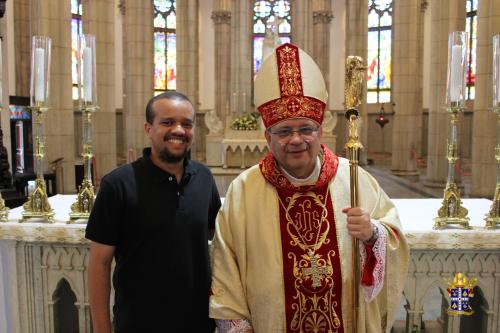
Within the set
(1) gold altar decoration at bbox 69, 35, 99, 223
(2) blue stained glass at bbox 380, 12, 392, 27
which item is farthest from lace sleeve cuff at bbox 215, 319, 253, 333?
(2) blue stained glass at bbox 380, 12, 392, 27

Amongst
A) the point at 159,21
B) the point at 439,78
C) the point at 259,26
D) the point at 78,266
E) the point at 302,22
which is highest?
the point at 159,21

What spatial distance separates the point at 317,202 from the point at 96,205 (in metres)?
1.00

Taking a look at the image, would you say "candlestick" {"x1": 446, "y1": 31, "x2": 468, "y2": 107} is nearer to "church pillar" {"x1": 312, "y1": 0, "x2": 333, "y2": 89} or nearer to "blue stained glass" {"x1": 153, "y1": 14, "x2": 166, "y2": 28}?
"church pillar" {"x1": 312, "y1": 0, "x2": 333, "y2": 89}

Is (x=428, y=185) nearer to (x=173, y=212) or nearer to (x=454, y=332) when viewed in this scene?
(x=454, y=332)

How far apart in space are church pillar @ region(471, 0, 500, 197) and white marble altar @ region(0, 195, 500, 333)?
24.9 feet

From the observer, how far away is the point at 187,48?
21531mm

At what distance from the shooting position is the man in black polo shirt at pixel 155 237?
2232 mm

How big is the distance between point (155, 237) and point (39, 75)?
166 cm

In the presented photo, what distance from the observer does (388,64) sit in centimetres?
2652

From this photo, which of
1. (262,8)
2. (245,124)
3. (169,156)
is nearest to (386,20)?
(262,8)

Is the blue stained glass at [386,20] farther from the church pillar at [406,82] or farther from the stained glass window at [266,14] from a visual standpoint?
the church pillar at [406,82]

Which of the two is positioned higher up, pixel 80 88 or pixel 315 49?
pixel 315 49

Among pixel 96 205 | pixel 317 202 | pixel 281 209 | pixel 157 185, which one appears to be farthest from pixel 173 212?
pixel 317 202

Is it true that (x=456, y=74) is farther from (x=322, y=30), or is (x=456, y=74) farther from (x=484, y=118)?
(x=322, y=30)
